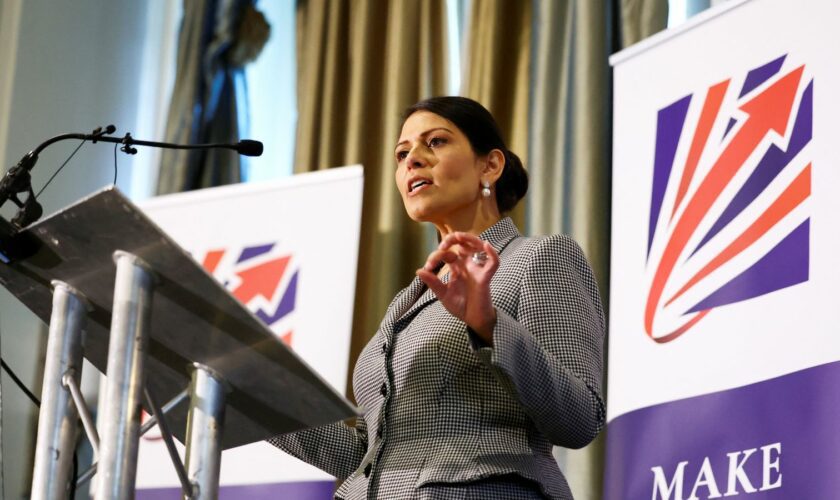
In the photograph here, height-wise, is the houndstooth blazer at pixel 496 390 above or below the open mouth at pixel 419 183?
below

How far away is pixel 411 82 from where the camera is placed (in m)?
4.08

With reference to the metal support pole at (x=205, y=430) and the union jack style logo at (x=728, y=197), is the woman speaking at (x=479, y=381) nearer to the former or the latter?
the metal support pole at (x=205, y=430)

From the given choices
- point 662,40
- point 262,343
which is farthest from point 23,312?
point 262,343

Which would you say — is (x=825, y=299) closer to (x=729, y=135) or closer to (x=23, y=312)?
(x=729, y=135)

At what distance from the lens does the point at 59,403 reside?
5.18 ft

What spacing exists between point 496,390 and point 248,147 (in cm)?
56

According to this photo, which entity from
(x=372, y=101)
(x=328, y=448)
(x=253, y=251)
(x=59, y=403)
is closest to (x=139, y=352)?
(x=59, y=403)

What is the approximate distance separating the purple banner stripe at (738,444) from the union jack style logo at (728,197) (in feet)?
0.67

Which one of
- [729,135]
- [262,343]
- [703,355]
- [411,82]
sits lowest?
[262,343]

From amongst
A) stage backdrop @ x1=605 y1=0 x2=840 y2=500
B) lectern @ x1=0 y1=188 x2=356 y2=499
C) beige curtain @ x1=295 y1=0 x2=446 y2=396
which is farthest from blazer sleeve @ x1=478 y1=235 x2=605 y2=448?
beige curtain @ x1=295 y1=0 x2=446 y2=396

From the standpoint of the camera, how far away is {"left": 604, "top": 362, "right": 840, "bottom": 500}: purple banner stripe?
2270 mm

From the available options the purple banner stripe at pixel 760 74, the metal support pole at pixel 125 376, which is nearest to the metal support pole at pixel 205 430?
the metal support pole at pixel 125 376

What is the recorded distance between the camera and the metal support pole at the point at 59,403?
154cm

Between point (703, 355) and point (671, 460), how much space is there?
0.24 meters
